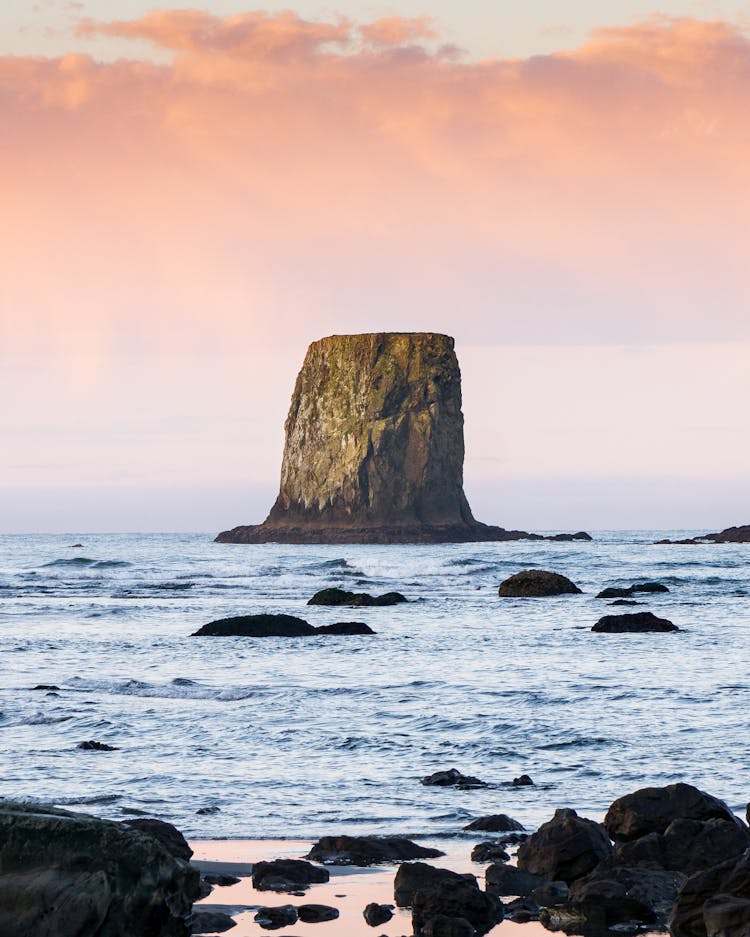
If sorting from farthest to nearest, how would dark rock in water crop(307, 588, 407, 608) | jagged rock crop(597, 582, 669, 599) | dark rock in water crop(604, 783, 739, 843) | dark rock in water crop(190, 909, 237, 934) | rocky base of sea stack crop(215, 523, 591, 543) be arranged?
rocky base of sea stack crop(215, 523, 591, 543), jagged rock crop(597, 582, 669, 599), dark rock in water crop(307, 588, 407, 608), dark rock in water crop(604, 783, 739, 843), dark rock in water crop(190, 909, 237, 934)

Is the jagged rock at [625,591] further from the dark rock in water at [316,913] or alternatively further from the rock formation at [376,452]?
the rock formation at [376,452]

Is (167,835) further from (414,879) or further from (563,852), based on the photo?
(563,852)

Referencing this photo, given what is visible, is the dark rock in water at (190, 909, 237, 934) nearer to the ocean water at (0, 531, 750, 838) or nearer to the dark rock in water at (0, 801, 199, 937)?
the dark rock in water at (0, 801, 199, 937)

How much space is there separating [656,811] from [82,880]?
4.73 m

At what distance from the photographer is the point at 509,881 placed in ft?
29.7

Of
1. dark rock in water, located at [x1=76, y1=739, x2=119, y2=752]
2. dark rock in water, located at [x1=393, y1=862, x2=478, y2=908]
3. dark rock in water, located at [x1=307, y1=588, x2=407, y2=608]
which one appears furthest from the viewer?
dark rock in water, located at [x1=307, y1=588, x2=407, y2=608]

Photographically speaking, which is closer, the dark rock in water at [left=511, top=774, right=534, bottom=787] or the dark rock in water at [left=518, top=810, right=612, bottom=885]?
the dark rock in water at [left=518, top=810, right=612, bottom=885]

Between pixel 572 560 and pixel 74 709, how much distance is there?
68.3m

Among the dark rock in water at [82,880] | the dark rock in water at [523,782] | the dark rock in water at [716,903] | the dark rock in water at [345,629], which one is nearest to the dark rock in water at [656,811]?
the dark rock in water at [716,903]

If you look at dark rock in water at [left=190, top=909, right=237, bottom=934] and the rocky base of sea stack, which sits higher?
the rocky base of sea stack

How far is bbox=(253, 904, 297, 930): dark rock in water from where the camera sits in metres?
8.12

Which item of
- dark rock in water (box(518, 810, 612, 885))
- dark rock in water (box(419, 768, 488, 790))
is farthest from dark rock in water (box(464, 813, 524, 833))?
dark rock in water (box(419, 768, 488, 790))

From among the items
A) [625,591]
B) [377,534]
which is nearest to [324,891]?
[625,591]

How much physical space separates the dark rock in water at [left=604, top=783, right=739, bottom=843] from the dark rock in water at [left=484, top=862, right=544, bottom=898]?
118 cm
